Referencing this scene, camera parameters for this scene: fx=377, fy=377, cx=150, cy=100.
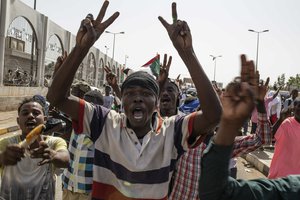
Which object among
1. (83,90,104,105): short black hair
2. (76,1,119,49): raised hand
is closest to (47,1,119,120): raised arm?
(76,1,119,49): raised hand

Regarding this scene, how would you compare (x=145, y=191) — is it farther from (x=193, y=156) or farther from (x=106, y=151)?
(x=193, y=156)

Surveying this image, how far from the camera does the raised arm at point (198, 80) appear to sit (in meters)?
2.05

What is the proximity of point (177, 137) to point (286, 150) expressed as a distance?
1827 mm

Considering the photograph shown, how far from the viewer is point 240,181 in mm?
1567

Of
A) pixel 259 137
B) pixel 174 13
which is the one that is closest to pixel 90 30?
pixel 174 13

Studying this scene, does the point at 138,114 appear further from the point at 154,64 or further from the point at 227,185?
the point at 154,64

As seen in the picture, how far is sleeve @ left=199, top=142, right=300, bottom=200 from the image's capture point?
1379mm

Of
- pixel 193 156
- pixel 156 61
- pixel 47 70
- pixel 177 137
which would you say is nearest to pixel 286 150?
pixel 193 156

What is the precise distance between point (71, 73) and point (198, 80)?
72 centimetres

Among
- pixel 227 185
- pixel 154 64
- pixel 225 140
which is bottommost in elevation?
pixel 227 185

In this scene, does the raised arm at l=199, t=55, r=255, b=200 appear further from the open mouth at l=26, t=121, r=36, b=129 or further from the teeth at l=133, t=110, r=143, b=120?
the open mouth at l=26, t=121, r=36, b=129

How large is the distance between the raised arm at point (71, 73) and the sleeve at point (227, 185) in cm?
102

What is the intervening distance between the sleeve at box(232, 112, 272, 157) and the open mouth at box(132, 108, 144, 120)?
2.82ft

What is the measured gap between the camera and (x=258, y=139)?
286cm
